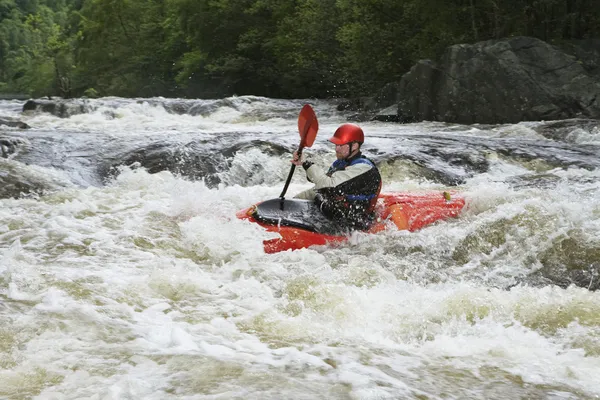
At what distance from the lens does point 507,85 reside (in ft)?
41.8

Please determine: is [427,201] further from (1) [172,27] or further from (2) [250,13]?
(1) [172,27]

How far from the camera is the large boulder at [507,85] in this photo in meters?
12.3

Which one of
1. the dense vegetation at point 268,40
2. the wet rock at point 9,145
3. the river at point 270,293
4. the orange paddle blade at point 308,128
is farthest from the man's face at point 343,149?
the dense vegetation at point 268,40

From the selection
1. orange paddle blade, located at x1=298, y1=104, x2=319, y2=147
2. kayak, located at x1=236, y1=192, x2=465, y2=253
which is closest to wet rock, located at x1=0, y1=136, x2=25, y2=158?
kayak, located at x1=236, y1=192, x2=465, y2=253

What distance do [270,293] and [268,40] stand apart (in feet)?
69.5

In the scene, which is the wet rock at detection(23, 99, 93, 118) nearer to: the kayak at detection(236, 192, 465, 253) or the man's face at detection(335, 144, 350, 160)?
the kayak at detection(236, 192, 465, 253)

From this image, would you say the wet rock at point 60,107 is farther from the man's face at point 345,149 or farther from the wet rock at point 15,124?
the man's face at point 345,149

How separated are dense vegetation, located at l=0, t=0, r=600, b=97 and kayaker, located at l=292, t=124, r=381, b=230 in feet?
35.7

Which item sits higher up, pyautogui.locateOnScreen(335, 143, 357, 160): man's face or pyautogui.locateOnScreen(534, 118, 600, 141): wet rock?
pyautogui.locateOnScreen(335, 143, 357, 160): man's face

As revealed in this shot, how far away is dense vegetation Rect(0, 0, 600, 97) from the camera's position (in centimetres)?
1561

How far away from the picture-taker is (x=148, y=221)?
5.72 meters

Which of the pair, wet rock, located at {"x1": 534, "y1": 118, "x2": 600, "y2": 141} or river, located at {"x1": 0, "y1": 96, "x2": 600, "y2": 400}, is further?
wet rock, located at {"x1": 534, "y1": 118, "x2": 600, "y2": 141}

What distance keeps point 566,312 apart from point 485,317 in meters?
0.47

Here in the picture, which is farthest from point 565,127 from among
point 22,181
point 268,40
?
point 268,40
